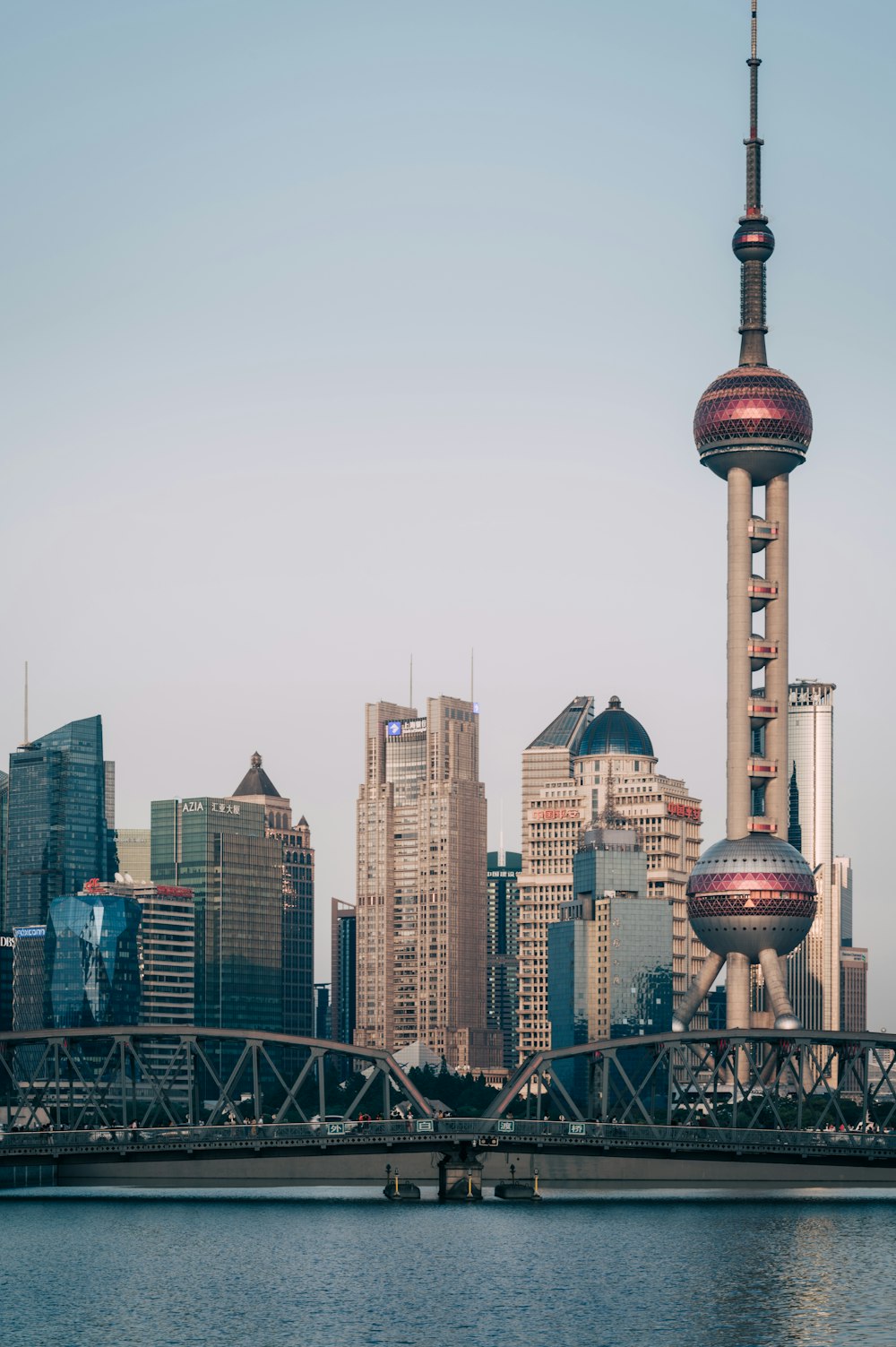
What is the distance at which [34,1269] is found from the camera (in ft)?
500

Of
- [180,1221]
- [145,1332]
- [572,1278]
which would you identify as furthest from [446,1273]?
[180,1221]

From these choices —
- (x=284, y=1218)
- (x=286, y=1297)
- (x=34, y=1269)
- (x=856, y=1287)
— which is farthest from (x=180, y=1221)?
(x=856, y=1287)

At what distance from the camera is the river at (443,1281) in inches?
4938

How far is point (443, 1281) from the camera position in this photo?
148 m

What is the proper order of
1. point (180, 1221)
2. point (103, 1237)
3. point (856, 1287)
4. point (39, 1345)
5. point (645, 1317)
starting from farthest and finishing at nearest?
point (180, 1221), point (103, 1237), point (856, 1287), point (645, 1317), point (39, 1345)

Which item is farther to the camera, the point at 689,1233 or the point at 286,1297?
the point at 689,1233

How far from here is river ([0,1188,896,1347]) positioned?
125438mm

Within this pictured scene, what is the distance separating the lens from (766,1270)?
15125 centimetres

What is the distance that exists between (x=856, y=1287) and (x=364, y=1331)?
3239 centimetres

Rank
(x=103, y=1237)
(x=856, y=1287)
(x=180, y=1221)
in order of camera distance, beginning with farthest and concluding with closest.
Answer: (x=180, y=1221) → (x=103, y=1237) → (x=856, y=1287)

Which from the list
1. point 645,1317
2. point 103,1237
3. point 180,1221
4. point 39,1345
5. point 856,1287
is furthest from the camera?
point 180,1221

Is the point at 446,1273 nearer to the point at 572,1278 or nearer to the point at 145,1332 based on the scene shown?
the point at 572,1278

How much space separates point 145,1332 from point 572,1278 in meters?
33.8

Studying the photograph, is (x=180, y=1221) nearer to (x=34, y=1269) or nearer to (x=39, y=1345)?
(x=34, y=1269)
